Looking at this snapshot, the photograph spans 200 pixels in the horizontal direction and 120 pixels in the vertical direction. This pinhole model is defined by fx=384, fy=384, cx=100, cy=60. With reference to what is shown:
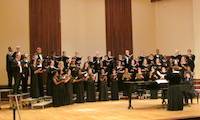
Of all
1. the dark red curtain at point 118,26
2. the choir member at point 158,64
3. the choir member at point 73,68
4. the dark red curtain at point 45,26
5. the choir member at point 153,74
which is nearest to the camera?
the choir member at point 153,74

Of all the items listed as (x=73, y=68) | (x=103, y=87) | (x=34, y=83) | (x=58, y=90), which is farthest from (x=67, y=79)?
(x=103, y=87)

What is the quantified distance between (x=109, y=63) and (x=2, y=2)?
4682 mm

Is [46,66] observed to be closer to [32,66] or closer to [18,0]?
[32,66]

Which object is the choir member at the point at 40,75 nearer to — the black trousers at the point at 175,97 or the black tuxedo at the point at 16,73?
the black tuxedo at the point at 16,73

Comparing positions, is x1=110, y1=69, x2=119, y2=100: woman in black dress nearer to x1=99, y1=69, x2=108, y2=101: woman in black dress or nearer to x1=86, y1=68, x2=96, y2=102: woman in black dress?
x1=99, y1=69, x2=108, y2=101: woman in black dress

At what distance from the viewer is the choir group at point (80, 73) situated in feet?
38.9

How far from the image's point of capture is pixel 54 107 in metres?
11.6

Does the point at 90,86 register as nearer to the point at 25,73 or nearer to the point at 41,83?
the point at 41,83

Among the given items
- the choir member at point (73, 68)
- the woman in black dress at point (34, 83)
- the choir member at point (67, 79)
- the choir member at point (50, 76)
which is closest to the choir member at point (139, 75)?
the choir member at point (73, 68)

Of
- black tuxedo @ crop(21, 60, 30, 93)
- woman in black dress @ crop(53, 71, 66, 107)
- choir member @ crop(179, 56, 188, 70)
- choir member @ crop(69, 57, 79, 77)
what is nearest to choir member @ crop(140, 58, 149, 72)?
choir member @ crop(179, 56, 188, 70)

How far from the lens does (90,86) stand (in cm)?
1350

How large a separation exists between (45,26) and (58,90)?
4.52 m

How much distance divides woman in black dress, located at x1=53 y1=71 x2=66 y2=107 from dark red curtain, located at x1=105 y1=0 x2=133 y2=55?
220 inches

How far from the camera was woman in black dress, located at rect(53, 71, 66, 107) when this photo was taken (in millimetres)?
11641
